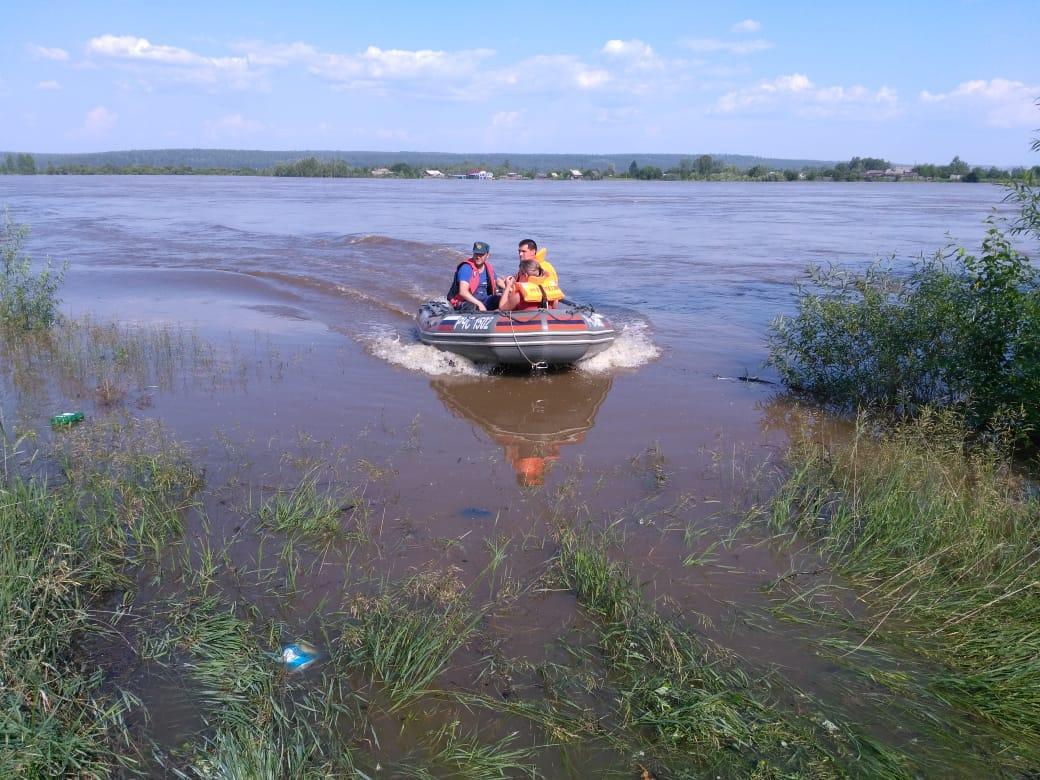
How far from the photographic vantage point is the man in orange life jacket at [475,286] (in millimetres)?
10328

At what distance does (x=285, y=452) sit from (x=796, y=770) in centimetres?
462

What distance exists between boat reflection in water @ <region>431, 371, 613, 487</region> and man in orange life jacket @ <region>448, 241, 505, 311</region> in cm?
128

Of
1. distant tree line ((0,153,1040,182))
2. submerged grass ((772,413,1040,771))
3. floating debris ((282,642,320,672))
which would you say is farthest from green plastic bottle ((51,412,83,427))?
distant tree line ((0,153,1040,182))

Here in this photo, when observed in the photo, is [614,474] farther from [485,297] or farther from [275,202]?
[275,202]

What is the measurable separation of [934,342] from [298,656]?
6.74 metres

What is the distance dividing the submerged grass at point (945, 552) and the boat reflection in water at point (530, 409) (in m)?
2.03

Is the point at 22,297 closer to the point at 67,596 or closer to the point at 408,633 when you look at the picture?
the point at 67,596

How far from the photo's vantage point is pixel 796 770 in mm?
3270

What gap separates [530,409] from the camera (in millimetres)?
8422

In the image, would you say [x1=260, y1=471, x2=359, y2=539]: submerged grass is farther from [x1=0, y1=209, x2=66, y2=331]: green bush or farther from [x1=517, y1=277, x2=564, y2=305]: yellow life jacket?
[x1=0, y1=209, x2=66, y2=331]: green bush

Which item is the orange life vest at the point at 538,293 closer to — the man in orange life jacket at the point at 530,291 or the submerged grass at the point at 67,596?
the man in orange life jacket at the point at 530,291

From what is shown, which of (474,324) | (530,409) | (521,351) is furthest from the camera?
(474,324)

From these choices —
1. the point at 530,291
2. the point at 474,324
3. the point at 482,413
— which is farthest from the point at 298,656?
the point at 530,291

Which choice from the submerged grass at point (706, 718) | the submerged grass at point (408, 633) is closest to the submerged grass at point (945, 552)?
the submerged grass at point (706, 718)
